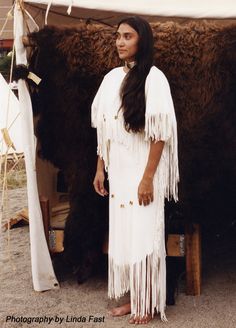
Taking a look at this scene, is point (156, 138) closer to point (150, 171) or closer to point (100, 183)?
point (150, 171)

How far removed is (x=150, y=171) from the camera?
10.9 feet

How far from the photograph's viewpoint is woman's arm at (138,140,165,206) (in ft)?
10.8

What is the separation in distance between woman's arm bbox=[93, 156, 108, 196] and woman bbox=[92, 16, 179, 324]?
0.03 m

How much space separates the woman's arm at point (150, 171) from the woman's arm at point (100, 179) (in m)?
0.35

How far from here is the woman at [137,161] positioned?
327 cm

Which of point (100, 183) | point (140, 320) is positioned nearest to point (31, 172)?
point (100, 183)

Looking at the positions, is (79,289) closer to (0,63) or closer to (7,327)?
(7,327)

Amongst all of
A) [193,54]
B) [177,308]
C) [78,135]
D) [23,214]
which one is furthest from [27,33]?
[23,214]

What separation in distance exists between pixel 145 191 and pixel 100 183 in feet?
1.29

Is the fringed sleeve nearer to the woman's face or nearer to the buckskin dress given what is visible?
the buckskin dress

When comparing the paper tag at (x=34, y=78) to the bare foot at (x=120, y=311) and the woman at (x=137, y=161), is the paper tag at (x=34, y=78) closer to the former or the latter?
the woman at (x=137, y=161)

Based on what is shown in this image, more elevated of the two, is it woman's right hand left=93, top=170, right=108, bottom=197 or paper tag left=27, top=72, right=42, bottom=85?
paper tag left=27, top=72, right=42, bottom=85

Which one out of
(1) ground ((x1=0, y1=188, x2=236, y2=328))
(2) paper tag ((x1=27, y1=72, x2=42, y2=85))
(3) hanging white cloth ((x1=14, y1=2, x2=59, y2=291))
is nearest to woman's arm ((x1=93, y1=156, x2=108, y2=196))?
(3) hanging white cloth ((x1=14, y1=2, x2=59, y2=291))

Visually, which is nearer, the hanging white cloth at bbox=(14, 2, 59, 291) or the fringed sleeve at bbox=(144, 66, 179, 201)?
the fringed sleeve at bbox=(144, 66, 179, 201)
